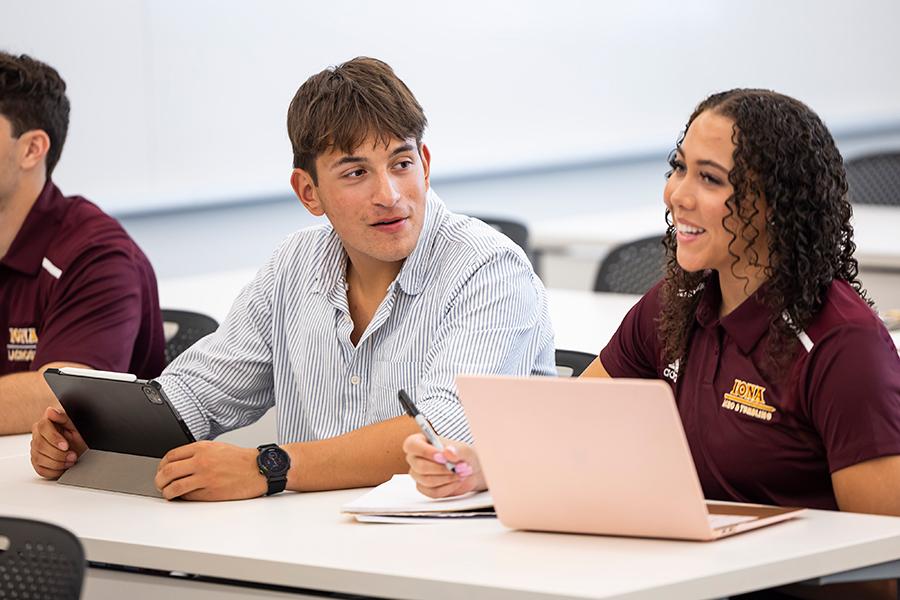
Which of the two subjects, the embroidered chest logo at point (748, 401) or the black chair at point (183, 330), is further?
the black chair at point (183, 330)

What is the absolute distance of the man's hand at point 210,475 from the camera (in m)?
2.14

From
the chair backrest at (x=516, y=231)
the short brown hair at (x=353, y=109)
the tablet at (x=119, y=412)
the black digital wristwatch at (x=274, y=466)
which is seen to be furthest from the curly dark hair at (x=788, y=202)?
the chair backrest at (x=516, y=231)

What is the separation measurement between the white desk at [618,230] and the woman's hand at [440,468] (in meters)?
2.30

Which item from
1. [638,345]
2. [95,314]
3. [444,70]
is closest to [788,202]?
[638,345]

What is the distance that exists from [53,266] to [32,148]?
0.93 ft

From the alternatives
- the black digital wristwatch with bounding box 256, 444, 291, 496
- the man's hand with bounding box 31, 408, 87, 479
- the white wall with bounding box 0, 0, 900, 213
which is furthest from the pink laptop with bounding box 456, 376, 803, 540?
the white wall with bounding box 0, 0, 900, 213

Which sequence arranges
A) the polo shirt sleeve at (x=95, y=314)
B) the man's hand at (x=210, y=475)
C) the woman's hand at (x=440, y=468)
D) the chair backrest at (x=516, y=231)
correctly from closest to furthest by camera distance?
the woman's hand at (x=440, y=468)
the man's hand at (x=210, y=475)
the polo shirt sleeve at (x=95, y=314)
the chair backrest at (x=516, y=231)

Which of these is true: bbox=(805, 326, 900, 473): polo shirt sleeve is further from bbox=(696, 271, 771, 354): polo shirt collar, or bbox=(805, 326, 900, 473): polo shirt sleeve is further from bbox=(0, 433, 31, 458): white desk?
bbox=(0, 433, 31, 458): white desk

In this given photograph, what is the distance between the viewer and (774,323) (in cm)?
203

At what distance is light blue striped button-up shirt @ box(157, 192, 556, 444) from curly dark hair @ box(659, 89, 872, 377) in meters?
0.47

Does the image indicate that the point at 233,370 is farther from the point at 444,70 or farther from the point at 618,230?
the point at 444,70

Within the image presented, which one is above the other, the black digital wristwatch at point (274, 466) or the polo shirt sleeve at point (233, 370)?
the polo shirt sleeve at point (233, 370)

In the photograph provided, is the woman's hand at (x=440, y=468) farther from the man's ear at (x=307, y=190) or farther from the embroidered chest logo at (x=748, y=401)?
the man's ear at (x=307, y=190)

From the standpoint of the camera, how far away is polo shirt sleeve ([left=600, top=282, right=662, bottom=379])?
91.0 inches
